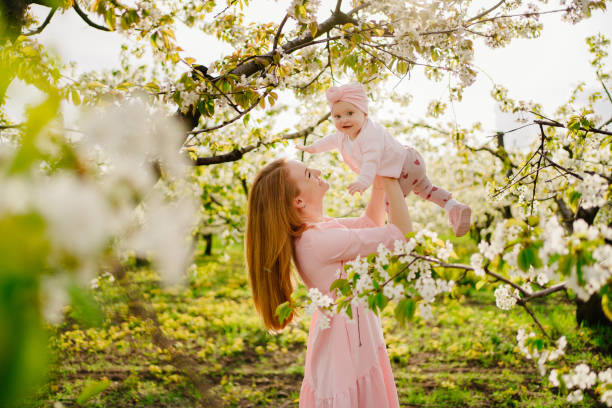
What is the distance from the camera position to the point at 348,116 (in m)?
2.26

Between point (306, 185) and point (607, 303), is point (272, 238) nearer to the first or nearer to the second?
point (306, 185)

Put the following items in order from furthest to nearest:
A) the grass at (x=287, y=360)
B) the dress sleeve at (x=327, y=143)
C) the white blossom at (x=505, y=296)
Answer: the grass at (x=287, y=360) → the dress sleeve at (x=327, y=143) → the white blossom at (x=505, y=296)

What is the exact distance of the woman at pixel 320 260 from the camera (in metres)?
1.98

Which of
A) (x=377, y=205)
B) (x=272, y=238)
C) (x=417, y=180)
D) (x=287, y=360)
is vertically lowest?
(x=287, y=360)

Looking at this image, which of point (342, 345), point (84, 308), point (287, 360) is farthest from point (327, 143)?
point (287, 360)

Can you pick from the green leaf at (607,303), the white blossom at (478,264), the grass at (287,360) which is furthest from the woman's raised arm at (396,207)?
the grass at (287,360)

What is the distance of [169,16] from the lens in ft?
6.60

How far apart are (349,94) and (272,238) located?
2.97 ft

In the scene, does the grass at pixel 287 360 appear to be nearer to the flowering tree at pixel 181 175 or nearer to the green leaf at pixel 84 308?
the flowering tree at pixel 181 175

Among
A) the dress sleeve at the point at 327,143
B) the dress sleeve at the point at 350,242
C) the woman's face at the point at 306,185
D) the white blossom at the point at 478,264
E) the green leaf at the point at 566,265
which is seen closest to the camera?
the green leaf at the point at 566,265

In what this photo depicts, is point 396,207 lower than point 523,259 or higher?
higher

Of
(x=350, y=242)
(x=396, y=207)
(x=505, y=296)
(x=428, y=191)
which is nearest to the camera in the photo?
(x=505, y=296)

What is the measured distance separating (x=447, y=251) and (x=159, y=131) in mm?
1100

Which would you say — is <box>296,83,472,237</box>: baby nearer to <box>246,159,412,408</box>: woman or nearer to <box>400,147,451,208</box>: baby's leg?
<box>400,147,451,208</box>: baby's leg
